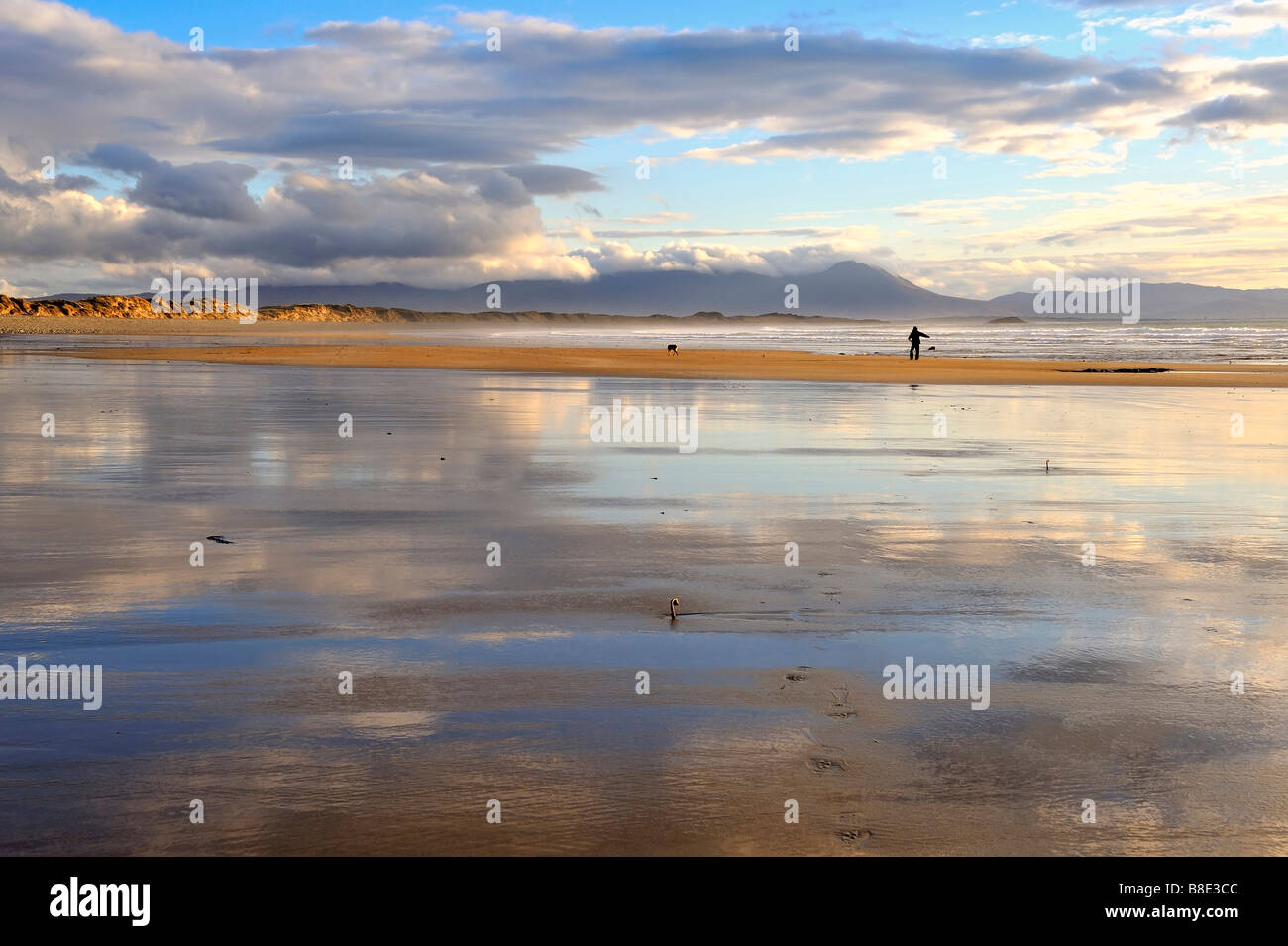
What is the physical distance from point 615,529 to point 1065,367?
44077 millimetres

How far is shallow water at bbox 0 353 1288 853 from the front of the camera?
16.9 feet

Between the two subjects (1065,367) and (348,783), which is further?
(1065,367)

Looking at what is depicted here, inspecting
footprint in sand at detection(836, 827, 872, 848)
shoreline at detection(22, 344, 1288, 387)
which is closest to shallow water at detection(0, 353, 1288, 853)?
footprint in sand at detection(836, 827, 872, 848)

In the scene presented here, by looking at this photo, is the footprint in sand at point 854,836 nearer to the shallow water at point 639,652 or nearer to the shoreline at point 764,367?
the shallow water at point 639,652

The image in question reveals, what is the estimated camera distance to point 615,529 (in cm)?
1208

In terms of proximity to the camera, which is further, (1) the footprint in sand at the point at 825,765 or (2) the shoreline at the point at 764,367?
(2) the shoreline at the point at 764,367

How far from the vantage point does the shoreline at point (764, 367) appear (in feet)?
142

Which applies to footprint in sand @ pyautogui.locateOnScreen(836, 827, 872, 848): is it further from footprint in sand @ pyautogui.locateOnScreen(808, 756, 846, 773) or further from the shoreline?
the shoreline

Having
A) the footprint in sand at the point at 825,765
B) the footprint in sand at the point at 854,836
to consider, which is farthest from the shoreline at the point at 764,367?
the footprint in sand at the point at 854,836

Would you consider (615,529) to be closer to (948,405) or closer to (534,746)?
(534,746)

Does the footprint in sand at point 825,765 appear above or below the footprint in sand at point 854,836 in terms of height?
above

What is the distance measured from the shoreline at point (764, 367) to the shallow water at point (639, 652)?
27160 millimetres

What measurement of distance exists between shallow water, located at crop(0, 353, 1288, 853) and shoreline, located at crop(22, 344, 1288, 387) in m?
27.2
